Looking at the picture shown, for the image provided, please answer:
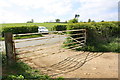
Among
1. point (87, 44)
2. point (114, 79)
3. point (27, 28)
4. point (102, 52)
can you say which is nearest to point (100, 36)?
point (87, 44)

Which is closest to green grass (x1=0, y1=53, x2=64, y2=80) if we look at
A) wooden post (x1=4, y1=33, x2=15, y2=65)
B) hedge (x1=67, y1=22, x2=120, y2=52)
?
wooden post (x1=4, y1=33, x2=15, y2=65)

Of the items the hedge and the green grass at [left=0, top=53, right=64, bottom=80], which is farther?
the hedge

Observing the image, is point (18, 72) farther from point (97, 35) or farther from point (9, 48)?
point (97, 35)

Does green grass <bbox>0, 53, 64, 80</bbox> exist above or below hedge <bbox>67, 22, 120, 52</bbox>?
below

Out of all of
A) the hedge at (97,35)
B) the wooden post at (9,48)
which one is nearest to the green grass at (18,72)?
the wooden post at (9,48)

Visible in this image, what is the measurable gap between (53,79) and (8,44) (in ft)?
7.23

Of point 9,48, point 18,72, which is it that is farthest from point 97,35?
point 18,72

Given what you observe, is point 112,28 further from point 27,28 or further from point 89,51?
point 27,28

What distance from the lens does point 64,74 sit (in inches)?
164

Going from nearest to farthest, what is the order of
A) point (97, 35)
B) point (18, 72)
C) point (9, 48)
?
point (18, 72)
point (9, 48)
point (97, 35)

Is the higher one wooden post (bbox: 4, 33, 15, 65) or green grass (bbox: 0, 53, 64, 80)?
wooden post (bbox: 4, 33, 15, 65)

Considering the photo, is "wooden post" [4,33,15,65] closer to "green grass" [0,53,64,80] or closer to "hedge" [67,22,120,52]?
"green grass" [0,53,64,80]

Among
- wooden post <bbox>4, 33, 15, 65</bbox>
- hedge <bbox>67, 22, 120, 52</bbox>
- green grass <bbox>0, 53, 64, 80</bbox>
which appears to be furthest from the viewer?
hedge <bbox>67, 22, 120, 52</bbox>

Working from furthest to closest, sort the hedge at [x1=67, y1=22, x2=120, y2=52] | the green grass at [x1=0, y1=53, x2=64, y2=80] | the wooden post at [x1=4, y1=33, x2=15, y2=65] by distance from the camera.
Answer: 1. the hedge at [x1=67, y1=22, x2=120, y2=52]
2. the wooden post at [x1=4, y1=33, x2=15, y2=65]
3. the green grass at [x1=0, y1=53, x2=64, y2=80]
